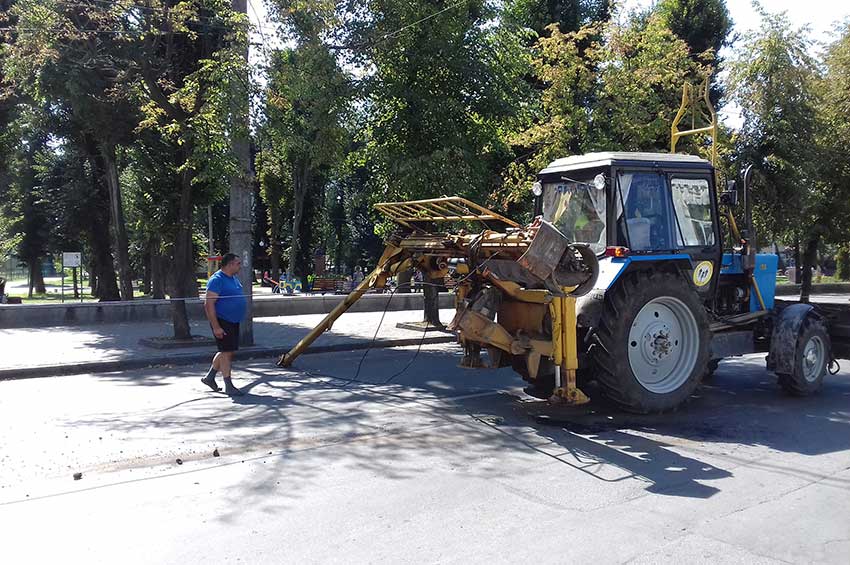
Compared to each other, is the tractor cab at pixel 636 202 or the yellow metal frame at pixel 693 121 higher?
the yellow metal frame at pixel 693 121

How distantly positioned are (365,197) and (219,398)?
8534mm

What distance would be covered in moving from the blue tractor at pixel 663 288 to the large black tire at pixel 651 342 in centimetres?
1

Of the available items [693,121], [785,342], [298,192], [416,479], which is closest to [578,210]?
[785,342]

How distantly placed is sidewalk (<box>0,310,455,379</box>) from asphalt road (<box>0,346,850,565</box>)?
2232 mm

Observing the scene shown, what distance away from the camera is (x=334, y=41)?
14.1m

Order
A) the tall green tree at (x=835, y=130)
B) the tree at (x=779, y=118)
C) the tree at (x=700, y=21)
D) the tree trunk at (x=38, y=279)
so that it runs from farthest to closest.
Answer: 1. the tree trunk at (x=38, y=279)
2. the tree at (x=700, y=21)
3. the tall green tree at (x=835, y=130)
4. the tree at (x=779, y=118)

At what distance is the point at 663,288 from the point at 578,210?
138 cm

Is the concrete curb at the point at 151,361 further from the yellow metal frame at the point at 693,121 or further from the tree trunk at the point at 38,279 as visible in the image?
the tree trunk at the point at 38,279

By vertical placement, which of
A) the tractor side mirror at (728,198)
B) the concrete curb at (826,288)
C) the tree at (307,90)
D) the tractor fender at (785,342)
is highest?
the tree at (307,90)

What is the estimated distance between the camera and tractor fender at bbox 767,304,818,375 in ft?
28.0

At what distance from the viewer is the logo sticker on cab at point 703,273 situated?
8.55 m

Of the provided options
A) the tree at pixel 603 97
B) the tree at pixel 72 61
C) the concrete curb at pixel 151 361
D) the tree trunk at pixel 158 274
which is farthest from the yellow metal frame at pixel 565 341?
the tree trunk at pixel 158 274

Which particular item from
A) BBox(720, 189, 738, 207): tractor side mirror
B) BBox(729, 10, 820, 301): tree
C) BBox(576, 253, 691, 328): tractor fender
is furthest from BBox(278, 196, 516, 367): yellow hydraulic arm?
BBox(729, 10, 820, 301): tree

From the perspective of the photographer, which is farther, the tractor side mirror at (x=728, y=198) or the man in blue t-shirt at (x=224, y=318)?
the man in blue t-shirt at (x=224, y=318)
